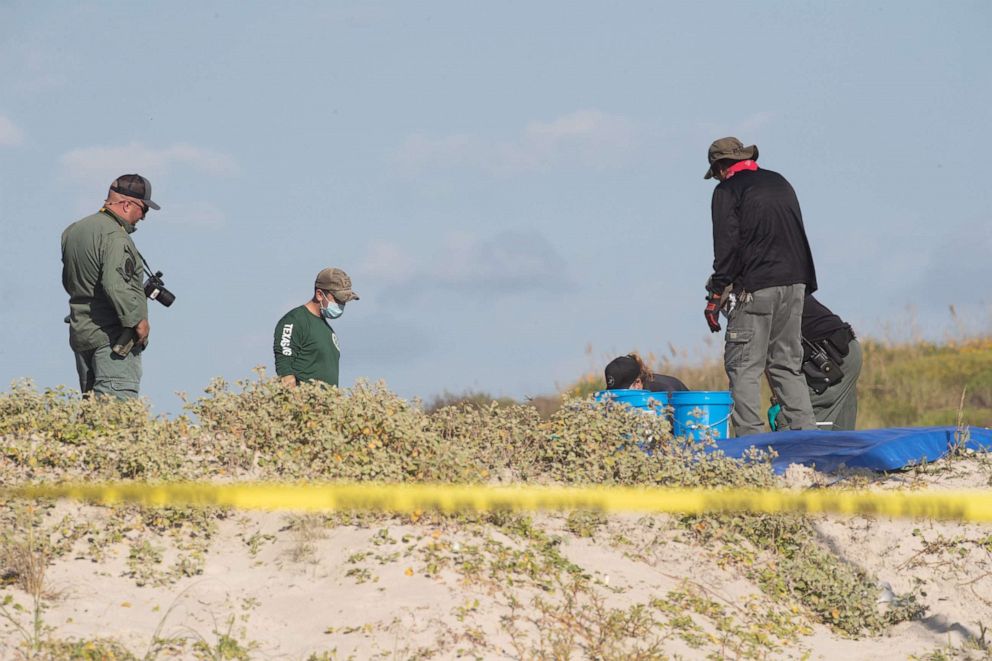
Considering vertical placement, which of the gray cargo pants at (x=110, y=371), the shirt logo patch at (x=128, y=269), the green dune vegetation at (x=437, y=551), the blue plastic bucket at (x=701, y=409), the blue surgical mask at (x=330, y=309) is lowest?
the green dune vegetation at (x=437, y=551)

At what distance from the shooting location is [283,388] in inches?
283

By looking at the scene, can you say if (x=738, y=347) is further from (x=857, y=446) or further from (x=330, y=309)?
(x=330, y=309)

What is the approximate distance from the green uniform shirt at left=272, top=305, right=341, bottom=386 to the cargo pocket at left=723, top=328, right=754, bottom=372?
304cm

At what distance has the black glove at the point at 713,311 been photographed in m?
8.50

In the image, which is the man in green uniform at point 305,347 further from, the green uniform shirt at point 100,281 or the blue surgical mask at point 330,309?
the green uniform shirt at point 100,281

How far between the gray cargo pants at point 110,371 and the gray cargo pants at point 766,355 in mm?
4025

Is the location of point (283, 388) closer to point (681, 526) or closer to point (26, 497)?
point (26, 497)

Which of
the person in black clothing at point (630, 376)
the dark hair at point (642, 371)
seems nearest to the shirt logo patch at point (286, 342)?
the person in black clothing at point (630, 376)

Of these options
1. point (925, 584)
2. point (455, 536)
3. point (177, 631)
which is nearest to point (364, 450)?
point (455, 536)

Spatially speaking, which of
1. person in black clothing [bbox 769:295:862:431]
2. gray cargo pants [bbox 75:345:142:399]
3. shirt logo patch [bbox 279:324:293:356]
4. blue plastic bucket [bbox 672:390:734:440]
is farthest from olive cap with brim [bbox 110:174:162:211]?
person in black clothing [bbox 769:295:862:431]

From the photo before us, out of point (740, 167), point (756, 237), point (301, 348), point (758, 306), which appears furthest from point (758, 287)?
point (301, 348)

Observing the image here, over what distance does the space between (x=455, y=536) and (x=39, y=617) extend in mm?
1861

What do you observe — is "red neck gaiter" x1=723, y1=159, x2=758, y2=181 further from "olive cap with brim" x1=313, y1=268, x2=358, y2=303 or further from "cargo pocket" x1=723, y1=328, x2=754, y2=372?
"olive cap with brim" x1=313, y1=268, x2=358, y2=303

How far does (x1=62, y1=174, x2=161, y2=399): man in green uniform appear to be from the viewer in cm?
795
